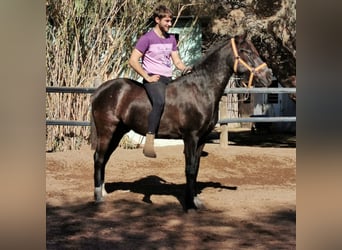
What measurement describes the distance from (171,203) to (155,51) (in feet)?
6.47

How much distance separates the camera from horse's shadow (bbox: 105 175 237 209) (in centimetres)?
722

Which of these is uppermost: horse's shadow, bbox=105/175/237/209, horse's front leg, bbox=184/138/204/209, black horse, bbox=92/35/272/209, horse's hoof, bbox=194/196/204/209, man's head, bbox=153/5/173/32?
man's head, bbox=153/5/173/32

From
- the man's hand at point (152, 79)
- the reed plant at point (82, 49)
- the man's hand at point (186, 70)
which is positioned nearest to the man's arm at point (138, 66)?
the man's hand at point (152, 79)

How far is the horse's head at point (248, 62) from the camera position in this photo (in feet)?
19.6

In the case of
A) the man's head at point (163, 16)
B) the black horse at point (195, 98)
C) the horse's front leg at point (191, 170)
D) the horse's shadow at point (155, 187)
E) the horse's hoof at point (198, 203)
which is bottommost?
the horse's shadow at point (155, 187)

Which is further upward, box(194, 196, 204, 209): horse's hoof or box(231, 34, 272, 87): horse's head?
box(231, 34, 272, 87): horse's head

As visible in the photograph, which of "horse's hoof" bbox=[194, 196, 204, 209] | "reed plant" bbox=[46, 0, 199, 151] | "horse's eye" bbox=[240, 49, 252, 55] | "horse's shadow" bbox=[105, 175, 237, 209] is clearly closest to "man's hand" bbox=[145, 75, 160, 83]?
"horse's eye" bbox=[240, 49, 252, 55]

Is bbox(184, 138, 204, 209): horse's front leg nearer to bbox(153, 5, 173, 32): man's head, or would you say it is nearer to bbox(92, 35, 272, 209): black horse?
bbox(92, 35, 272, 209): black horse

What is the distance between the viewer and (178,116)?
6.09m

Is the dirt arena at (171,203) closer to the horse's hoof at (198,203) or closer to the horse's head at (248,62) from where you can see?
the horse's hoof at (198,203)

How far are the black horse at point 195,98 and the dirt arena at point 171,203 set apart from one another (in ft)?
2.04

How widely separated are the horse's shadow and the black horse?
101 cm
